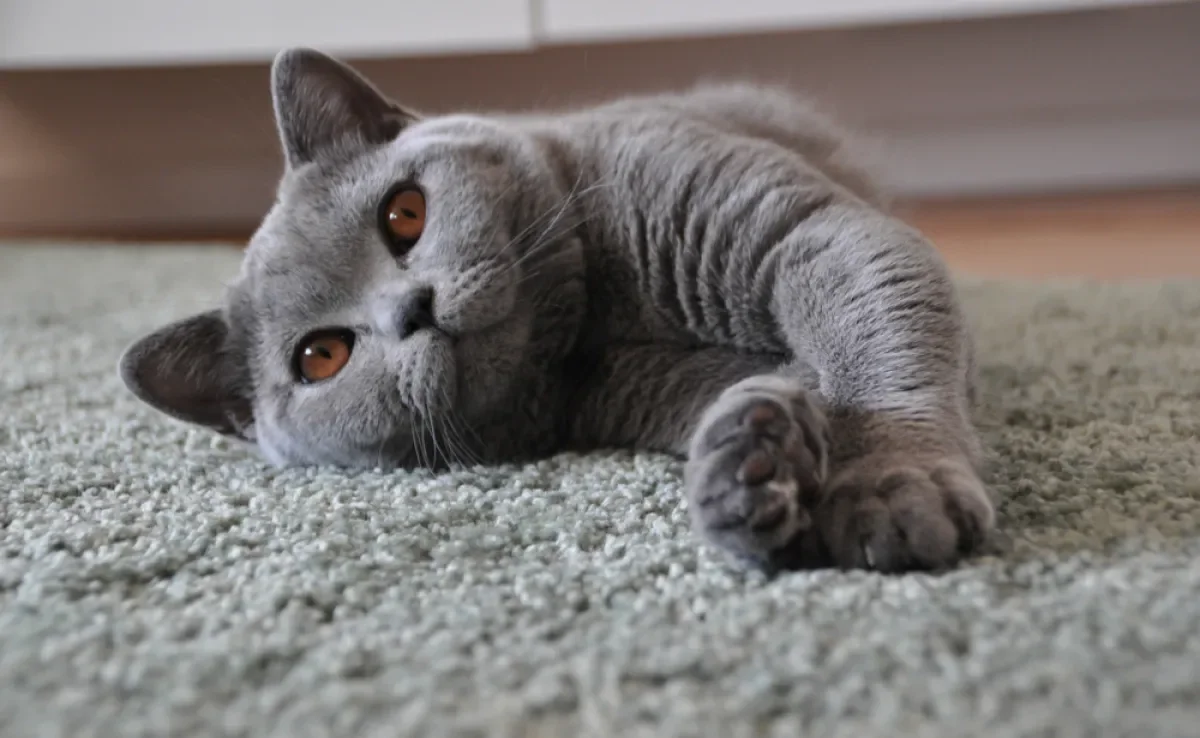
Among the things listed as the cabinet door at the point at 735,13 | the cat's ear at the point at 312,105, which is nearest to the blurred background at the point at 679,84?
the cabinet door at the point at 735,13

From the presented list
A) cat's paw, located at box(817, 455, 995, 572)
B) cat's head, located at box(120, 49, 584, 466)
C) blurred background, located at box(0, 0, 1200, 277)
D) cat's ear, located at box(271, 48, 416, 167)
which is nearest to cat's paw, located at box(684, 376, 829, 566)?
cat's paw, located at box(817, 455, 995, 572)

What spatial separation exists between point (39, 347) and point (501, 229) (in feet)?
3.17

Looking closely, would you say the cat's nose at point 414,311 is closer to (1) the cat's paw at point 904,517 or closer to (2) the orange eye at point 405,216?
(2) the orange eye at point 405,216

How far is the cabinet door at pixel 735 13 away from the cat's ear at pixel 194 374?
51.6 inches

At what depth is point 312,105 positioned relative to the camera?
107 cm

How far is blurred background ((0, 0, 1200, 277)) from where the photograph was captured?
2.13 meters

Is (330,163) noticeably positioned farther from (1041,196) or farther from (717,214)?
(1041,196)

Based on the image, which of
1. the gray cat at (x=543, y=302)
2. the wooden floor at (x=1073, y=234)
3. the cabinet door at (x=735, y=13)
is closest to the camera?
the gray cat at (x=543, y=302)

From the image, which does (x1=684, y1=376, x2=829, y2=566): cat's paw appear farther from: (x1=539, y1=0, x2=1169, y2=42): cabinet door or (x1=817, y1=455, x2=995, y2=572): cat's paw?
(x1=539, y1=0, x2=1169, y2=42): cabinet door

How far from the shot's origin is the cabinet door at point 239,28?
2.14m

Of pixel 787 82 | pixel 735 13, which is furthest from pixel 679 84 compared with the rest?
pixel 735 13

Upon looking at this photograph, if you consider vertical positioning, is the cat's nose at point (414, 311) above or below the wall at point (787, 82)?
below

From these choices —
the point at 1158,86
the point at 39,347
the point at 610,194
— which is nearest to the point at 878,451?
the point at 610,194

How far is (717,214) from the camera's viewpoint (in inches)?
36.1
